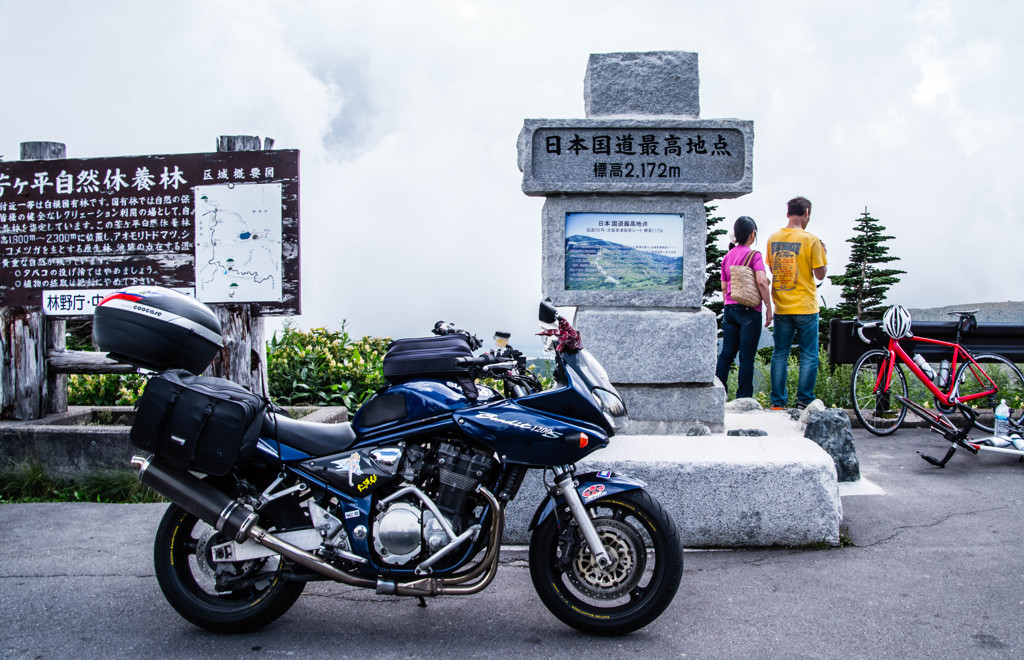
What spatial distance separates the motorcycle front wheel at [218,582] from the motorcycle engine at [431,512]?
0.47 meters

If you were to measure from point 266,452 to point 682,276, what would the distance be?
13.7ft

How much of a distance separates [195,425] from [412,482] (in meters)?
0.94

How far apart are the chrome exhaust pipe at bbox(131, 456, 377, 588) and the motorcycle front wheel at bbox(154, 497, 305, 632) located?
0.46ft

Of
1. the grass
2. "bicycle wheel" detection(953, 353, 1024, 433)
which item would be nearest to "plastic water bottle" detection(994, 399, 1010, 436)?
"bicycle wheel" detection(953, 353, 1024, 433)

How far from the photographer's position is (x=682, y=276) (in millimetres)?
6691

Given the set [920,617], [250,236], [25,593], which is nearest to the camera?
[920,617]

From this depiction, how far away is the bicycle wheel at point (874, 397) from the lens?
8.25 metres

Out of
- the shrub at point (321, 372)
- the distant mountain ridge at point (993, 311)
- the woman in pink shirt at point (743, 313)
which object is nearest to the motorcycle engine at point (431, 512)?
the shrub at point (321, 372)

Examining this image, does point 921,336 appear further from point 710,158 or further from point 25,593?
point 25,593

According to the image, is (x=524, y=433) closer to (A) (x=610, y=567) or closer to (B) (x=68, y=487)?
(A) (x=610, y=567)

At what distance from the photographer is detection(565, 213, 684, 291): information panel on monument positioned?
663cm

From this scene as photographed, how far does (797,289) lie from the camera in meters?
8.14

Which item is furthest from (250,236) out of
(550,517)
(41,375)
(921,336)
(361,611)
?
(921,336)

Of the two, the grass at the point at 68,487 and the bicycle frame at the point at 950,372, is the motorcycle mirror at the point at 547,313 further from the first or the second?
the bicycle frame at the point at 950,372
